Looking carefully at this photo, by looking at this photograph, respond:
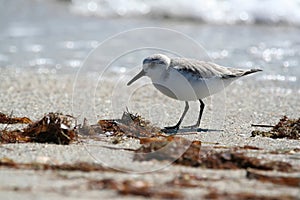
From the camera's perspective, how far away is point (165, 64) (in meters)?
5.38

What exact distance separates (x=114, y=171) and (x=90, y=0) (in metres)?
12.9

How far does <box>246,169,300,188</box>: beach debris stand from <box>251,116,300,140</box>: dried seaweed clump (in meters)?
1.48

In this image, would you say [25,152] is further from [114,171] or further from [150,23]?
[150,23]

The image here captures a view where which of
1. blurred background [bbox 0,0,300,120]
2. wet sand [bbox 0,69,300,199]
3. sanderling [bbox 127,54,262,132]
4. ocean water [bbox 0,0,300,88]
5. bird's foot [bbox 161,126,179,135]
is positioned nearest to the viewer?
wet sand [bbox 0,69,300,199]

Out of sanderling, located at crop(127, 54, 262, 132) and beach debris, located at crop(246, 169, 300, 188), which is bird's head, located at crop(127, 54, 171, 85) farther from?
beach debris, located at crop(246, 169, 300, 188)

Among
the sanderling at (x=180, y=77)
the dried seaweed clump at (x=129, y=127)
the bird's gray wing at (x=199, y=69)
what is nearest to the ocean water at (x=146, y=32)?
the bird's gray wing at (x=199, y=69)

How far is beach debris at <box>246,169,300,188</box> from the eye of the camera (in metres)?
3.60

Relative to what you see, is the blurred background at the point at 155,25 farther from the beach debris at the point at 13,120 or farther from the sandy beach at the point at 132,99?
the beach debris at the point at 13,120

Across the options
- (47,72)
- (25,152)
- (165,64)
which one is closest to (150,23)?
(47,72)

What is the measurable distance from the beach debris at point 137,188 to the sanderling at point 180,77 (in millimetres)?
1918

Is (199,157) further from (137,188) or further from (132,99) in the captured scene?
(132,99)

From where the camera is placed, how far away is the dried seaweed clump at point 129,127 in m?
5.07

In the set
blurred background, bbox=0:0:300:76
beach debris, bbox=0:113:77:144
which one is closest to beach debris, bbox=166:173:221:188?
beach debris, bbox=0:113:77:144

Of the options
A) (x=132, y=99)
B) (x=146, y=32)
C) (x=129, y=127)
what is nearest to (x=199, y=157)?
(x=129, y=127)
